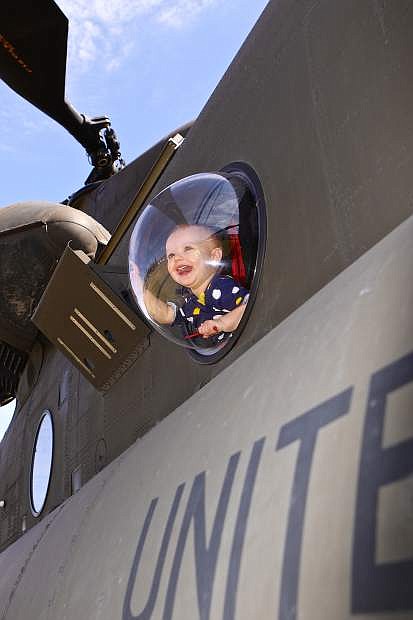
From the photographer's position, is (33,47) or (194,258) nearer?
(194,258)

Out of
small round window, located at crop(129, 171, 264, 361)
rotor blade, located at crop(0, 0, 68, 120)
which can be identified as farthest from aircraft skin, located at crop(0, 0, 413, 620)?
rotor blade, located at crop(0, 0, 68, 120)

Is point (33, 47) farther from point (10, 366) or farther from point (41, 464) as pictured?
point (41, 464)

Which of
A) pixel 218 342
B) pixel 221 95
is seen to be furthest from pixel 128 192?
pixel 218 342

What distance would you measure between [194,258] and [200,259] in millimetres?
20

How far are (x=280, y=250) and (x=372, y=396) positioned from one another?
119cm

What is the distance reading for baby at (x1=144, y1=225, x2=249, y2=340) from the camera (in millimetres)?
Result: 2410

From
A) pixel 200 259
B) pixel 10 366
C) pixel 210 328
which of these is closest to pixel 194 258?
pixel 200 259

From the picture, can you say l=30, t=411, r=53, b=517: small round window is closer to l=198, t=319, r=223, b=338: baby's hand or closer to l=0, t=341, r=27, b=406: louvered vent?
l=0, t=341, r=27, b=406: louvered vent

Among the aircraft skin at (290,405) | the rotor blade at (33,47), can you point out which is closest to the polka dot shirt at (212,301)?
the aircraft skin at (290,405)

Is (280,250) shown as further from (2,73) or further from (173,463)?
(2,73)

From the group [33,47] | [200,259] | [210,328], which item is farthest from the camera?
[33,47]

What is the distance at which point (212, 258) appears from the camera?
2.40 meters

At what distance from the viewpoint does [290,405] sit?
1.41m

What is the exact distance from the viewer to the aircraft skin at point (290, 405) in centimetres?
106
